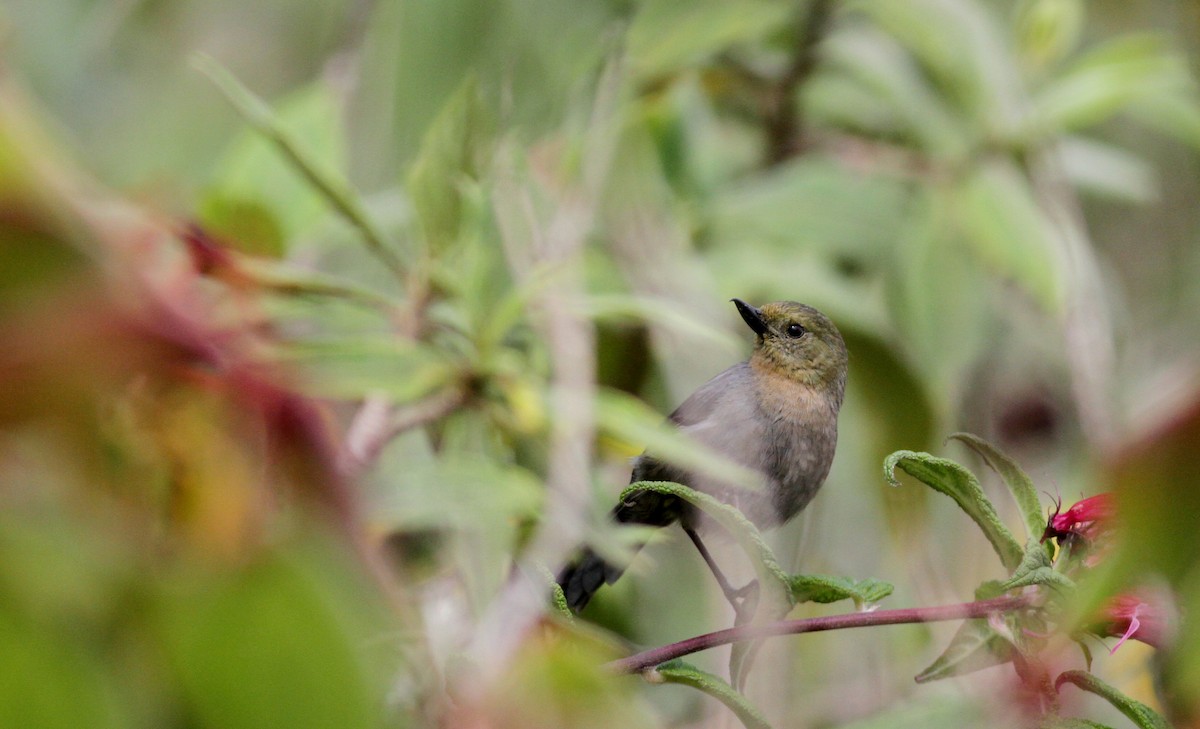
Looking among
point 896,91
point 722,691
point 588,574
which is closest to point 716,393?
point 588,574

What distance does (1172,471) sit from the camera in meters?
0.29

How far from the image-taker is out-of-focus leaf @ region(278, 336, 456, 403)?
2.94ft

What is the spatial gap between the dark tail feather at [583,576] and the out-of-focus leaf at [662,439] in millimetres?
80

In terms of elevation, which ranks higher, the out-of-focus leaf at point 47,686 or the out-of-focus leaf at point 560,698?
the out-of-focus leaf at point 47,686

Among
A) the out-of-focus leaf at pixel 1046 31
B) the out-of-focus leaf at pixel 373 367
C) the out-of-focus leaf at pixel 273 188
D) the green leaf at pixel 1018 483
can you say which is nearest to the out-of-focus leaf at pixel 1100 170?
the out-of-focus leaf at pixel 1046 31

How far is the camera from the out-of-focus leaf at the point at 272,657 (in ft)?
0.98

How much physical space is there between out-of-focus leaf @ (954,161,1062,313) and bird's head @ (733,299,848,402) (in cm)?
67

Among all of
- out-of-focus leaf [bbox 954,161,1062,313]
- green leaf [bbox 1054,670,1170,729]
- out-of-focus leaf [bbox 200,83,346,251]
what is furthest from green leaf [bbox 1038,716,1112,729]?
out-of-focus leaf [bbox 954,161,1062,313]

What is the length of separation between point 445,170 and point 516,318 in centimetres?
13

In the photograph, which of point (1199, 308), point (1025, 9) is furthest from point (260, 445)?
point (1199, 308)

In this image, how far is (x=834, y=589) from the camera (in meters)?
0.47

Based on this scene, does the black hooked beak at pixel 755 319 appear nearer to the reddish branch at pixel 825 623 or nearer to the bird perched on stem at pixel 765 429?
the bird perched on stem at pixel 765 429

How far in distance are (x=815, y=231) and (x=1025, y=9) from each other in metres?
0.62

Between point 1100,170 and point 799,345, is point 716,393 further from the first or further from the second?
point 1100,170
